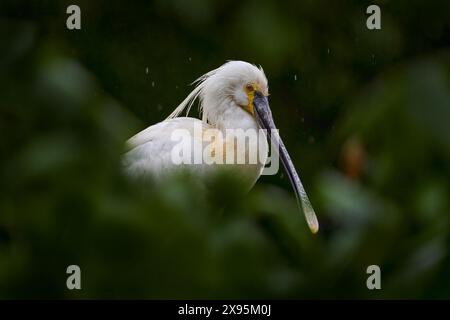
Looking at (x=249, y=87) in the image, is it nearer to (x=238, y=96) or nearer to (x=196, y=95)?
(x=238, y=96)

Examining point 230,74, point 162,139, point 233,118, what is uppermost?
point 230,74

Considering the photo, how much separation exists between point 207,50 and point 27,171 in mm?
1428

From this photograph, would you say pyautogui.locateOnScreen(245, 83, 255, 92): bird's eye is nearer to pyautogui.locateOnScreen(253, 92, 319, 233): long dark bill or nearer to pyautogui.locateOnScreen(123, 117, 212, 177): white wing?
pyautogui.locateOnScreen(253, 92, 319, 233): long dark bill

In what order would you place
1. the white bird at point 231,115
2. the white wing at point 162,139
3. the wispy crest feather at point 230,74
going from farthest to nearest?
the wispy crest feather at point 230,74 → the white bird at point 231,115 → the white wing at point 162,139

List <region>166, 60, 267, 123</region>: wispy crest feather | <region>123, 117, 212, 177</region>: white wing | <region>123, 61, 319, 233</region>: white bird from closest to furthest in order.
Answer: <region>123, 117, 212, 177</region>: white wing < <region>123, 61, 319, 233</region>: white bird < <region>166, 60, 267, 123</region>: wispy crest feather

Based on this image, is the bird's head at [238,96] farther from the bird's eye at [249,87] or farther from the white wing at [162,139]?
the white wing at [162,139]

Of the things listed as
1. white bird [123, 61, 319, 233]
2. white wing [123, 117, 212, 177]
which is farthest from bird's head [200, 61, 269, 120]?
white wing [123, 117, 212, 177]

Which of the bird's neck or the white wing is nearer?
the white wing

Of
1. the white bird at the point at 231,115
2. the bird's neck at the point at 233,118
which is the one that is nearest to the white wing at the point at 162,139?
the white bird at the point at 231,115

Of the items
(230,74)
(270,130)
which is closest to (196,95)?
(230,74)

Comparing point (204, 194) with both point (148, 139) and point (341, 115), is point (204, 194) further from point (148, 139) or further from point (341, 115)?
point (341, 115)

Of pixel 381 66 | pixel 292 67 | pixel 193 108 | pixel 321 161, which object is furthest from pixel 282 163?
pixel 381 66

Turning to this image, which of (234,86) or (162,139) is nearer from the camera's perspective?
(162,139)

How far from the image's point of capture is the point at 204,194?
78cm
